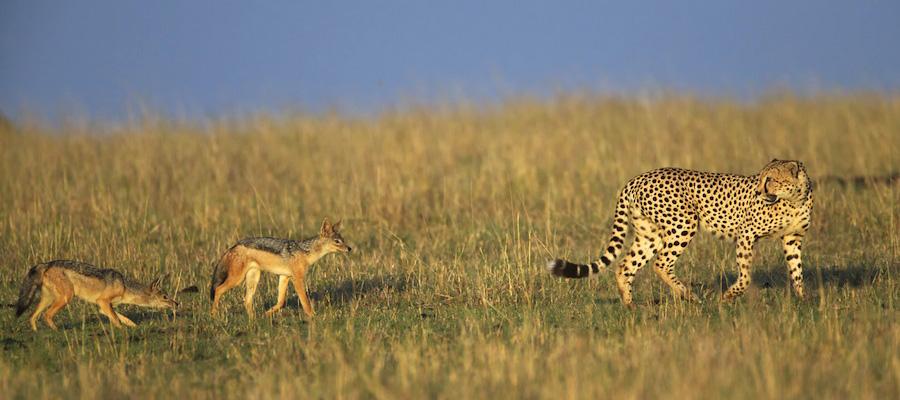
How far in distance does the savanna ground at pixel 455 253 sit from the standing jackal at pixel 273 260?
0.24m

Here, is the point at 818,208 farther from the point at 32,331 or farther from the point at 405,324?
the point at 32,331

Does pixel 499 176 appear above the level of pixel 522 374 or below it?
above

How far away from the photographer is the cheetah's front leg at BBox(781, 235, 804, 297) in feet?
22.6

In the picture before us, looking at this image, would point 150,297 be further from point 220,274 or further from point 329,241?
point 329,241

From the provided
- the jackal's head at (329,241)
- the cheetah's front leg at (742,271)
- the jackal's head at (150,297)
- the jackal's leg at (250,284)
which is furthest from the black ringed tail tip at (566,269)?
the jackal's head at (150,297)

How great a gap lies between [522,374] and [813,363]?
154 centimetres

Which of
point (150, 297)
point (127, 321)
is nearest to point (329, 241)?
point (150, 297)

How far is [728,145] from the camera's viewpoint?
13164mm

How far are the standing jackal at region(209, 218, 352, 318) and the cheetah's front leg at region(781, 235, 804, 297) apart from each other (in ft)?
10.9

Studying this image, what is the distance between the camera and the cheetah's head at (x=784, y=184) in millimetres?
6637

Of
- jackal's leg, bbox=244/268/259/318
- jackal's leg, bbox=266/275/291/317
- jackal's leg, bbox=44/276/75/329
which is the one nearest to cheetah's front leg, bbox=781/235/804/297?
jackal's leg, bbox=266/275/291/317

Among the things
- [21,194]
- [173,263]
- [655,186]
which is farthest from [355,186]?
[655,186]

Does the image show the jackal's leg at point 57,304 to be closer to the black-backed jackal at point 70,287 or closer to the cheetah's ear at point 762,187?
the black-backed jackal at point 70,287

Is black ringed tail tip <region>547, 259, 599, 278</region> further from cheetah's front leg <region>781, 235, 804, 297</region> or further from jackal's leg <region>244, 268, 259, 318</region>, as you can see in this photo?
jackal's leg <region>244, 268, 259, 318</region>
